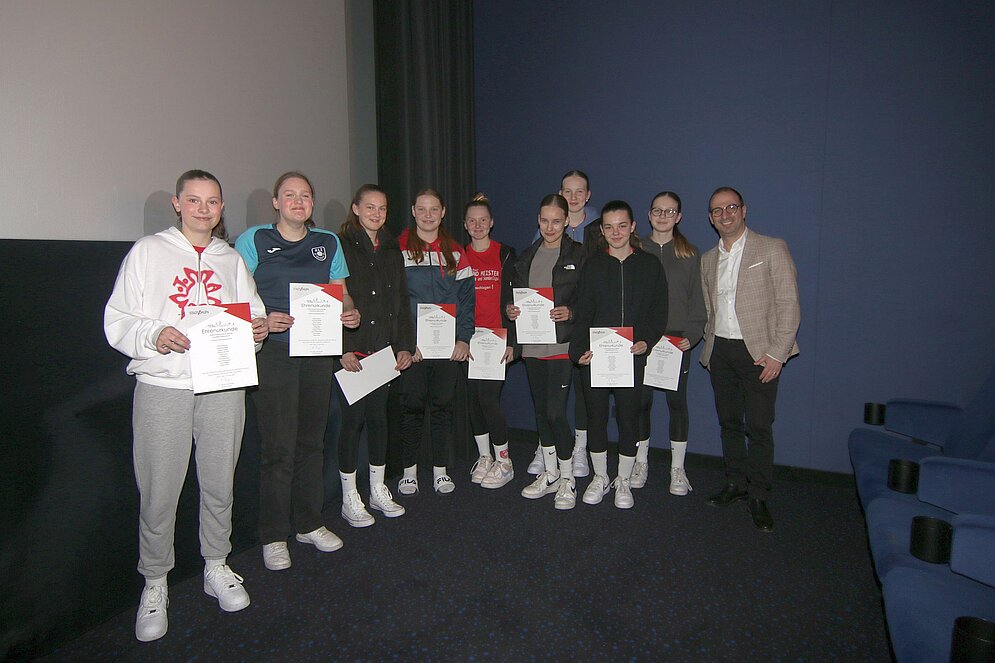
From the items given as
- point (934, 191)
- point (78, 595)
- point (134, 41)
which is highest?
point (134, 41)

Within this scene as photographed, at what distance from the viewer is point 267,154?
291 cm

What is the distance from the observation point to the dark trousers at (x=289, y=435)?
2361 mm

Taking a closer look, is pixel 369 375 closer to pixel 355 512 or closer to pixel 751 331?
pixel 355 512

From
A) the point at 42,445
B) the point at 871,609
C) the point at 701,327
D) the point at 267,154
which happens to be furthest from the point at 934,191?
the point at 42,445

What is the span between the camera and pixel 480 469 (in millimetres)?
3467

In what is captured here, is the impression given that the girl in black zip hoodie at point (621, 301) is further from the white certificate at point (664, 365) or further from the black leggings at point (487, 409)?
the black leggings at point (487, 409)

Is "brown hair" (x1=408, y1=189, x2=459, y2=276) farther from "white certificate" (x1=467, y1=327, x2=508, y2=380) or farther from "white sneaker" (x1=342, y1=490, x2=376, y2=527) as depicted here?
"white sneaker" (x1=342, y1=490, x2=376, y2=527)

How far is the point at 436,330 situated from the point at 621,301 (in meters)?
0.98

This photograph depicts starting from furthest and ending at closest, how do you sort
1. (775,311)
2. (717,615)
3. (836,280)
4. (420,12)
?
(420,12) < (836,280) < (775,311) < (717,615)

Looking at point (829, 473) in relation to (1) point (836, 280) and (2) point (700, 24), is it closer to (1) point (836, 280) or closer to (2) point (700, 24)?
(1) point (836, 280)

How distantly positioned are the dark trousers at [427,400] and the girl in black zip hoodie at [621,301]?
720 mm

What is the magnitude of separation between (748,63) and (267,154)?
9.49 feet

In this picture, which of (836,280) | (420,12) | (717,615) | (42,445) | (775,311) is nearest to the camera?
(42,445)

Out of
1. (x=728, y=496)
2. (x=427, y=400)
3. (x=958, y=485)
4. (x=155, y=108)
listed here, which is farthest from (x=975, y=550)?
(x=155, y=108)
